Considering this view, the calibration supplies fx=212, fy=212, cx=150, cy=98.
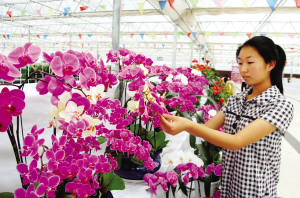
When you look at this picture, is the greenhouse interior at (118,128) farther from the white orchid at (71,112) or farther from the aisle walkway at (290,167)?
the aisle walkway at (290,167)

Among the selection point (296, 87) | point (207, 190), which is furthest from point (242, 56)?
point (296, 87)

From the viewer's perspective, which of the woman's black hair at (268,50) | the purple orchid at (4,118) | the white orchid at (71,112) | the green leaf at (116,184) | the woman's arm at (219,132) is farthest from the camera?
the woman's black hair at (268,50)

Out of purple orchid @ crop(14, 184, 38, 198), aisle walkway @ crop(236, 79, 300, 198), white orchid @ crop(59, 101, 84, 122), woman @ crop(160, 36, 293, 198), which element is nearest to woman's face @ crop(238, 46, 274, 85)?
woman @ crop(160, 36, 293, 198)

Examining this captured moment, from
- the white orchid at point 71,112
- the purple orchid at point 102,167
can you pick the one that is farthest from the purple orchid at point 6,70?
the purple orchid at point 102,167

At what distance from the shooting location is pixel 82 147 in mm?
487

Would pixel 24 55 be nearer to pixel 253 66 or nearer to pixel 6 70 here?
pixel 6 70

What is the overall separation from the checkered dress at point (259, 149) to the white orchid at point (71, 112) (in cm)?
63

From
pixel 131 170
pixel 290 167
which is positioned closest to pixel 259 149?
pixel 131 170

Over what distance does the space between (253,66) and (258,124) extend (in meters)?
0.22

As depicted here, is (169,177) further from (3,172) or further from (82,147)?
(3,172)

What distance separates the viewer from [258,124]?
0.73 metres

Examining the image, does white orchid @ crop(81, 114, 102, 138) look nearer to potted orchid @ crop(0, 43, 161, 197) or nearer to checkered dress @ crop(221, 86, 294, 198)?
potted orchid @ crop(0, 43, 161, 197)

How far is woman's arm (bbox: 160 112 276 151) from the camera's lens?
684 mm

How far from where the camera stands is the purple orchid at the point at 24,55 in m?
0.33
